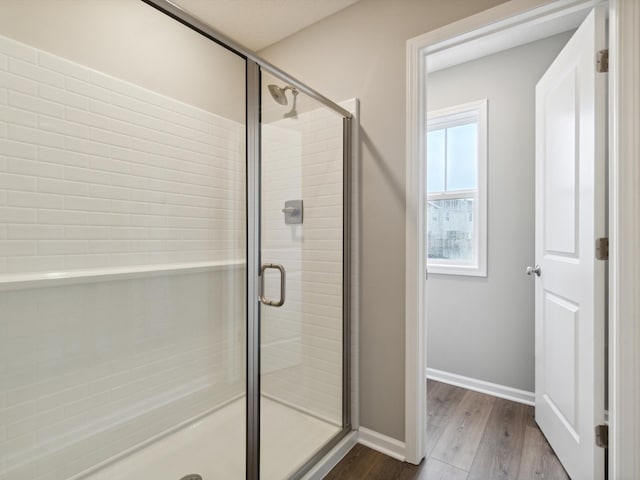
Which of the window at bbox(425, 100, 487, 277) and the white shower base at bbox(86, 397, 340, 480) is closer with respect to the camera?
the white shower base at bbox(86, 397, 340, 480)

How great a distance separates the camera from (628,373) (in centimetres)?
122

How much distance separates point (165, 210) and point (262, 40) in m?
1.61

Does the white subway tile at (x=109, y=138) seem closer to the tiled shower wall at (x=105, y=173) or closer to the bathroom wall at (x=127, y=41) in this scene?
the tiled shower wall at (x=105, y=173)

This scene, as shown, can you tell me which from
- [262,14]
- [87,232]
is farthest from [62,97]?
[262,14]

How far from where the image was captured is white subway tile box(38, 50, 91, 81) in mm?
1272

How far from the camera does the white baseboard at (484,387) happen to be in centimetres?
227

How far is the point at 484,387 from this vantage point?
8.00 feet

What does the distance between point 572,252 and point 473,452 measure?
3.83 ft

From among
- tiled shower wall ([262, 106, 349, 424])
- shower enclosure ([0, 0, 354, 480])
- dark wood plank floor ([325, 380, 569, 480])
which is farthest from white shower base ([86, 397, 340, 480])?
dark wood plank floor ([325, 380, 569, 480])

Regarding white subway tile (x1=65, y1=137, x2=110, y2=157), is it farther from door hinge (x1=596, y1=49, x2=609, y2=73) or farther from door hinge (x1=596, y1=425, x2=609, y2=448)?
door hinge (x1=596, y1=425, x2=609, y2=448)

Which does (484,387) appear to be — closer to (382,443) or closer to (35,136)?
(382,443)

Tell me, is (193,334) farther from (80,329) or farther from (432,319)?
(432,319)

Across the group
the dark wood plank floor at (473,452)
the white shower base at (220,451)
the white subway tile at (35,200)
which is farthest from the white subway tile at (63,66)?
the dark wood plank floor at (473,452)

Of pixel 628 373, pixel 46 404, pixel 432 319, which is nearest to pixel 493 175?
pixel 432 319
